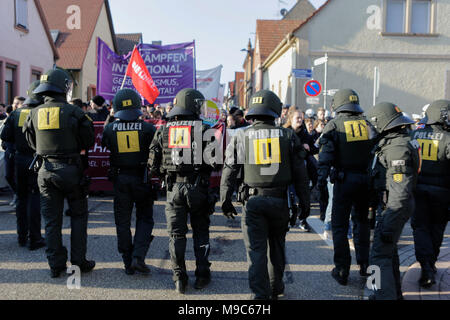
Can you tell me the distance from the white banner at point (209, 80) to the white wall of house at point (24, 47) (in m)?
7.97

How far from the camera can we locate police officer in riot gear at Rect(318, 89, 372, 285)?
4703 millimetres

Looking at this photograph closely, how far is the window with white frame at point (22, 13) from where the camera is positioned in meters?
17.7

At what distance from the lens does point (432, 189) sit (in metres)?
4.65

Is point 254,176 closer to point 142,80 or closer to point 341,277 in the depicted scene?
point 341,277

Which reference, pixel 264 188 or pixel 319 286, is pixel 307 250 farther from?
pixel 264 188

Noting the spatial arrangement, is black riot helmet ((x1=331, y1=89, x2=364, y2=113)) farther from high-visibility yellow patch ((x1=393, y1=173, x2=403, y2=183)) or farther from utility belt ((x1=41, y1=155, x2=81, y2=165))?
utility belt ((x1=41, y1=155, x2=81, y2=165))

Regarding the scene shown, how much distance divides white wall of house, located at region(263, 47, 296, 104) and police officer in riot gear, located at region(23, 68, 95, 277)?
53.1 feet

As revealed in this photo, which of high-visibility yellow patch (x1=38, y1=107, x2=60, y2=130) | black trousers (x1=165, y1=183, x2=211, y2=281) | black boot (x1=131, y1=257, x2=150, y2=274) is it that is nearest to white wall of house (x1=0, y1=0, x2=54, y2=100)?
high-visibility yellow patch (x1=38, y1=107, x2=60, y2=130)

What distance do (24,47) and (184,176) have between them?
17.2 meters

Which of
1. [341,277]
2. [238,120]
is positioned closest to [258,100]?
[341,277]

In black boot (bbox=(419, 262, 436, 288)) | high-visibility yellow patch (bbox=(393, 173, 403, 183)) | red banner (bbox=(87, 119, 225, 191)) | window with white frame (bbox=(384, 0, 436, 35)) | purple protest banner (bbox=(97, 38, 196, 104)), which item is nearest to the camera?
high-visibility yellow patch (bbox=(393, 173, 403, 183))

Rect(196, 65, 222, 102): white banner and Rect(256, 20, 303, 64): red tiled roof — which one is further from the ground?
Rect(256, 20, 303, 64): red tiled roof

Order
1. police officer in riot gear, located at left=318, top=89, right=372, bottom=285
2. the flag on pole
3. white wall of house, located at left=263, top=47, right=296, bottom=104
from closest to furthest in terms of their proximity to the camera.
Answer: police officer in riot gear, located at left=318, top=89, right=372, bottom=285, the flag on pole, white wall of house, located at left=263, top=47, right=296, bottom=104
